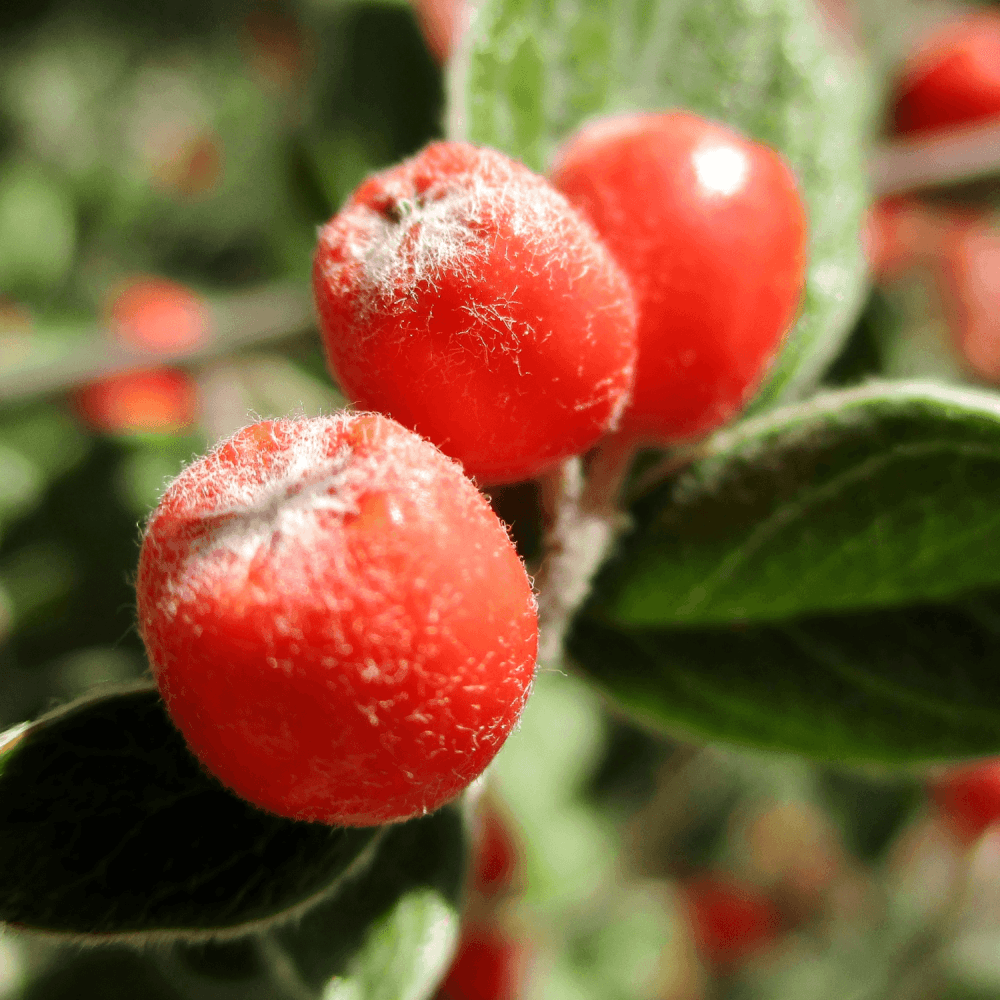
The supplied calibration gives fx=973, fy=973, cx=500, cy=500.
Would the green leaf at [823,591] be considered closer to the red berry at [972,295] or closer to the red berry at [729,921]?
the red berry at [972,295]

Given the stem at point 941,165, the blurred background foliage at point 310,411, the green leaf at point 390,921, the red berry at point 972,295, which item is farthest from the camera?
the red berry at point 972,295

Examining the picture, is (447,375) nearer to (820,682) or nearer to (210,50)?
(820,682)

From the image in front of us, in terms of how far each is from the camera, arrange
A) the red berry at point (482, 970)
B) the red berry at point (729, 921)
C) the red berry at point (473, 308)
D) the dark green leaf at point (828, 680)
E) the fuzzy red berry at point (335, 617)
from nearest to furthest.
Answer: the fuzzy red berry at point (335, 617) < the red berry at point (473, 308) < the dark green leaf at point (828, 680) < the red berry at point (482, 970) < the red berry at point (729, 921)

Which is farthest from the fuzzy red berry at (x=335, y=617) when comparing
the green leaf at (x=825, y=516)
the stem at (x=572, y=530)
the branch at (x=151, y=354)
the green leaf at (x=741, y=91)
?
the branch at (x=151, y=354)

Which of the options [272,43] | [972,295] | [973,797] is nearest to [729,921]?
[973,797]

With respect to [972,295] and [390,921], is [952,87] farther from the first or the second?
[390,921]

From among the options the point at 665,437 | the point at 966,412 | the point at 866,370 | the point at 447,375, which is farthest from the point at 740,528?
the point at 866,370
